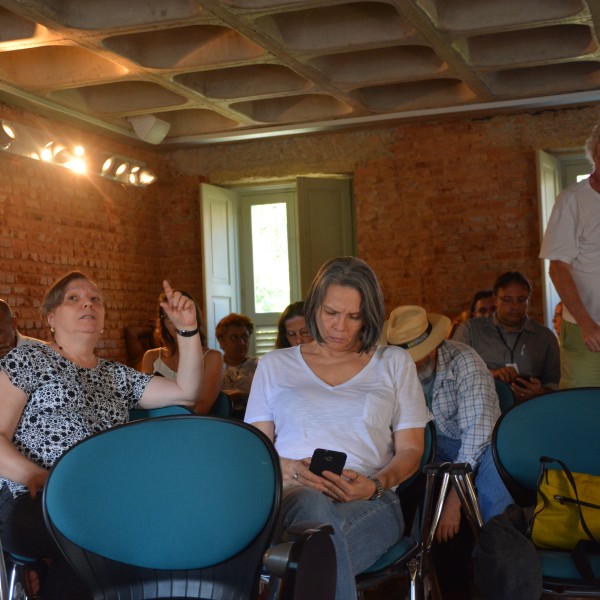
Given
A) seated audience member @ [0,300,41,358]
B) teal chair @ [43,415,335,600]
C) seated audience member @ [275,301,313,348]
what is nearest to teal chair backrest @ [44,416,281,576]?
teal chair @ [43,415,335,600]

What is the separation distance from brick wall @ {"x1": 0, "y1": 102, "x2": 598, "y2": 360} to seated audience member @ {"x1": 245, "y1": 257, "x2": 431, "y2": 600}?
19.1 ft

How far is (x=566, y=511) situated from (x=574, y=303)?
4.17ft

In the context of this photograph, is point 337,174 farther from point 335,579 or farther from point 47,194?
point 335,579

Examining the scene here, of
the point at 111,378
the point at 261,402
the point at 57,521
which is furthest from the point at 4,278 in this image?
the point at 57,521

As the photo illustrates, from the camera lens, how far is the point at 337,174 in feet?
32.3

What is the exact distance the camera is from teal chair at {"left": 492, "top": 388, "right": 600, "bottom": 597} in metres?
2.91

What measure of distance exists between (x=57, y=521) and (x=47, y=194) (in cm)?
656

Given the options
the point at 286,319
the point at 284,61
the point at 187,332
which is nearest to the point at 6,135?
the point at 284,61

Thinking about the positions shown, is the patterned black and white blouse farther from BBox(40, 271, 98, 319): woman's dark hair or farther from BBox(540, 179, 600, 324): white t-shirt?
BBox(540, 179, 600, 324): white t-shirt

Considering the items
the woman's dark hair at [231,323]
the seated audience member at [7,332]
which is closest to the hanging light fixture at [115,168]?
the woman's dark hair at [231,323]

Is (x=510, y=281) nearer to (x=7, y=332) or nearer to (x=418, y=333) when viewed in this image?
(x=418, y=333)

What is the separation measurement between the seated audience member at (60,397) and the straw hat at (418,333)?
850 millimetres

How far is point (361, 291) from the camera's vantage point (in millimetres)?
2959

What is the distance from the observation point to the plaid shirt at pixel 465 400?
3.43 meters
